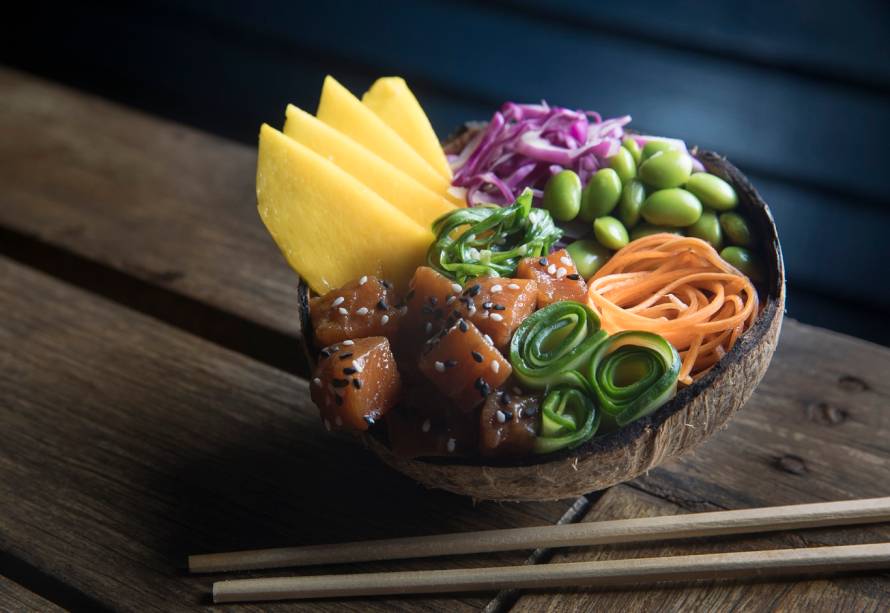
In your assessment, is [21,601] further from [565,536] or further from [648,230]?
[648,230]

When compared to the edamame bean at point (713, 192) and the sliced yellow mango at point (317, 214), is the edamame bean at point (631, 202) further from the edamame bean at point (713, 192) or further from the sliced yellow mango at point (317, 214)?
the sliced yellow mango at point (317, 214)

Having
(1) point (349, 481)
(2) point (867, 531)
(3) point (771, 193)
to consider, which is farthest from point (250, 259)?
(3) point (771, 193)

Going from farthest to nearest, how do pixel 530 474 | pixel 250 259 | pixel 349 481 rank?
1. pixel 250 259
2. pixel 349 481
3. pixel 530 474

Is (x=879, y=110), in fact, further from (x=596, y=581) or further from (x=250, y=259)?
(x=596, y=581)

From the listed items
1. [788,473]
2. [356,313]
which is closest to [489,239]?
[356,313]

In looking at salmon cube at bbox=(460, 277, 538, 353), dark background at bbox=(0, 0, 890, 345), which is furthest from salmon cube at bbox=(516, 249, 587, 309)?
dark background at bbox=(0, 0, 890, 345)

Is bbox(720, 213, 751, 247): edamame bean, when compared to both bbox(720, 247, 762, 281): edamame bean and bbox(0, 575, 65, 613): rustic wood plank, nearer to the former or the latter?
bbox(720, 247, 762, 281): edamame bean
